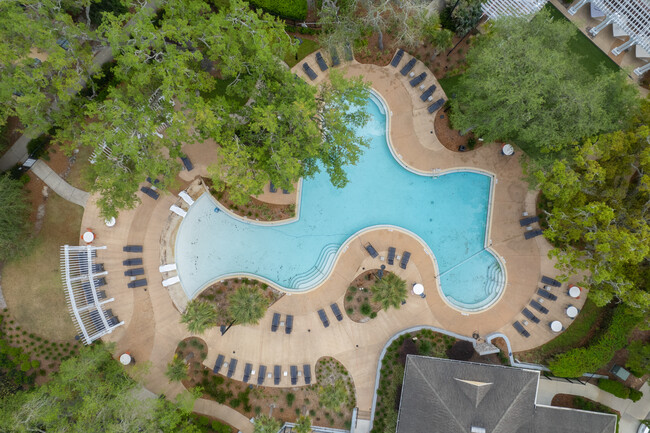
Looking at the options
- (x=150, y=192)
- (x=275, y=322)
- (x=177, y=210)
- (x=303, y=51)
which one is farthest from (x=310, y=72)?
(x=275, y=322)

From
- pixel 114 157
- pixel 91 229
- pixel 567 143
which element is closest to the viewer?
pixel 114 157

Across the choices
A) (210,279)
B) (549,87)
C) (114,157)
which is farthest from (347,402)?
(549,87)

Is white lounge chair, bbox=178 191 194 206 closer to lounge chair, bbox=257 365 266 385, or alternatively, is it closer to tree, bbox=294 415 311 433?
lounge chair, bbox=257 365 266 385

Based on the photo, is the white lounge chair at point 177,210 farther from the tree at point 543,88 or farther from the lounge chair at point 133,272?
the tree at point 543,88

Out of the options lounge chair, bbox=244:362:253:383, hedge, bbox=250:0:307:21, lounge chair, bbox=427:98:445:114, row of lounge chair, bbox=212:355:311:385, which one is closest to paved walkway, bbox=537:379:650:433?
row of lounge chair, bbox=212:355:311:385

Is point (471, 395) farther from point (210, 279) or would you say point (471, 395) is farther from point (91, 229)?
point (91, 229)

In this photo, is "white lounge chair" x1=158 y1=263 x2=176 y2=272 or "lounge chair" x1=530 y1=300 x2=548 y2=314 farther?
"lounge chair" x1=530 y1=300 x2=548 y2=314
